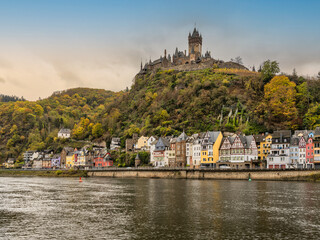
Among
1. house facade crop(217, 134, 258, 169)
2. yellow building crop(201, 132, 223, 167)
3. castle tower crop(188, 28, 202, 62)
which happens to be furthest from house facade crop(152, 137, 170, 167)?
castle tower crop(188, 28, 202, 62)

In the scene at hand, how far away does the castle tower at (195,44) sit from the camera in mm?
173212

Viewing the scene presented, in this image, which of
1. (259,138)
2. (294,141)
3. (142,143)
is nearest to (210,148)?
(259,138)

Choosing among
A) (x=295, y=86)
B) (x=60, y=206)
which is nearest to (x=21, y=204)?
(x=60, y=206)

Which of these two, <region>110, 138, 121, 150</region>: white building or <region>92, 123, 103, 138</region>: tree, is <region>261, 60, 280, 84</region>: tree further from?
<region>92, 123, 103, 138</region>: tree

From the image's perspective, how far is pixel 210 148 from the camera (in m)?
88.4

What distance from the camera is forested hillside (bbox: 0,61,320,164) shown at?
96.3 meters

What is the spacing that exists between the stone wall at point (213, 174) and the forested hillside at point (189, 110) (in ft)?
66.7

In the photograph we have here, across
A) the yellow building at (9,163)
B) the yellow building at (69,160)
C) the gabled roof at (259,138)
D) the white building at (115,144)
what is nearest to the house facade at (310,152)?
the gabled roof at (259,138)

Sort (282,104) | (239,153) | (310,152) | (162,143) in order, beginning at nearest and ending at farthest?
(310,152), (239,153), (282,104), (162,143)

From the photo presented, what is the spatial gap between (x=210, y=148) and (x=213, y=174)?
454 inches

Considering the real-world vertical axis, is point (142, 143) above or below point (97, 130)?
below

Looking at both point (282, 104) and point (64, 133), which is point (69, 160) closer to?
point (64, 133)

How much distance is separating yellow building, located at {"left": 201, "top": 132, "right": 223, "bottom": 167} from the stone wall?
8.66m

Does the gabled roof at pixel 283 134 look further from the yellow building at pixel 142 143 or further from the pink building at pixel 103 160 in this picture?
the pink building at pixel 103 160
